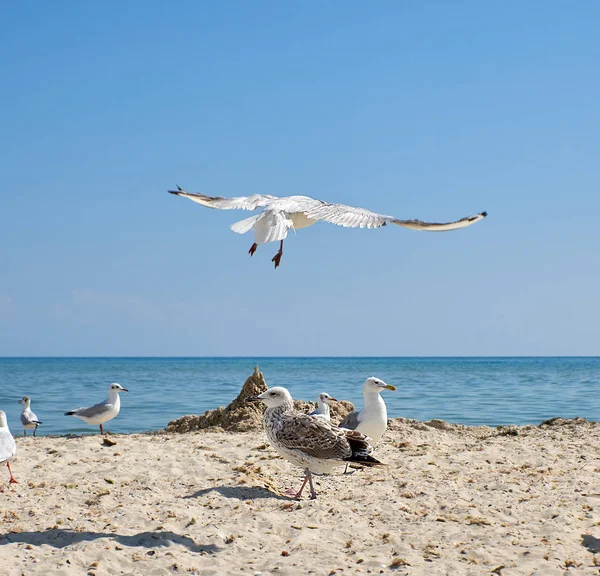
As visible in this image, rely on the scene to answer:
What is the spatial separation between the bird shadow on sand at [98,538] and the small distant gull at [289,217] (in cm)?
227

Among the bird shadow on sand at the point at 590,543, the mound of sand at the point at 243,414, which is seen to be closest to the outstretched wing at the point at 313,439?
the bird shadow on sand at the point at 590,543

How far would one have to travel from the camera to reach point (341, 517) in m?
6.05

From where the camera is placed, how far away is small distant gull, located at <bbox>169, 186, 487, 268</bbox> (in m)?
5.81

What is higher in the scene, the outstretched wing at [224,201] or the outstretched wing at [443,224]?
the outstretched wing at [224,201]

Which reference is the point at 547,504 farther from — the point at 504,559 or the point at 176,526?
the point at 176,526

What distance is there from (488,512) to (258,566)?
2.22m

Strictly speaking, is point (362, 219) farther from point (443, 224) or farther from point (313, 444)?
point (313, 444)

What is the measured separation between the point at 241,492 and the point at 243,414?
3.82 m

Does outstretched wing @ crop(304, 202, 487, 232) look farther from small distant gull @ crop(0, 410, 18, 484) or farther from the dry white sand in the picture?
small distant gull @ crop(0, 410, 18, 484)

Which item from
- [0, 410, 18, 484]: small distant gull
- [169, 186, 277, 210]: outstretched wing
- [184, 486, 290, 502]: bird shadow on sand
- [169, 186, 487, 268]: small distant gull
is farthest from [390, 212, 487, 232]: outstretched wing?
[0, 410, 18, 484]: small distant gull

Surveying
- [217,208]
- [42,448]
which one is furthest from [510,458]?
[42,448]

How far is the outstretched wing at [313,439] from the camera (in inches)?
265

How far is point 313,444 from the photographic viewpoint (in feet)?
22.0

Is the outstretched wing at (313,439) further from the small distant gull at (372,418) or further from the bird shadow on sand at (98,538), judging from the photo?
the bird shadow on sand at (98,538)
